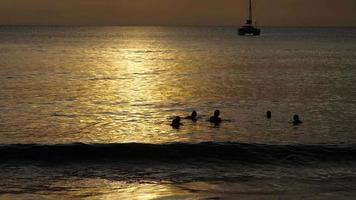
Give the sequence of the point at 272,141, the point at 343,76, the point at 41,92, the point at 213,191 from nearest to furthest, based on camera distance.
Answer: the point at 213,191 < the point at 272,141 < the point at 41,92 < the point at 343,76

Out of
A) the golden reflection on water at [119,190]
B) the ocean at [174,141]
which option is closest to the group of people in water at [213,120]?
the ocean at [174,141]

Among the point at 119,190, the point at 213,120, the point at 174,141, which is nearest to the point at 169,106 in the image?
the point at 213,120

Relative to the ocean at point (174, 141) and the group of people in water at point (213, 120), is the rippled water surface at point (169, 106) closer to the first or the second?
the ocean at point (174, 141)

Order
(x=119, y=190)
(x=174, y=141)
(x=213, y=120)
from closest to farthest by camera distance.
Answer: (x=119, y=190) → (x=174, y=141) → (x=213, y=120)

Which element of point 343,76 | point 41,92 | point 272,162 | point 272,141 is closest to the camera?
point 272,162

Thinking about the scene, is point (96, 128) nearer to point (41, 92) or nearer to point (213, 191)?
point (213, 191)

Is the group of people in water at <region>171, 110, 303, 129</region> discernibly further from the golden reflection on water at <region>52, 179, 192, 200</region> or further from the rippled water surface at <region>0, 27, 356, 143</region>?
the golden reflection on water at <region>52, 179, 192, 200</region>

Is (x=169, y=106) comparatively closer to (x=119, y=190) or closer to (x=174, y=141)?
(x=174, y=141)

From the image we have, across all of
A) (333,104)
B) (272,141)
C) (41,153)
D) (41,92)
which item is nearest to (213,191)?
(41,153)

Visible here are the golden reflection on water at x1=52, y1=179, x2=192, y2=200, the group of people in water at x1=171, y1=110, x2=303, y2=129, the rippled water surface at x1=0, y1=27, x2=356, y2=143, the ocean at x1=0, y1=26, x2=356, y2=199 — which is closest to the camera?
the golden reflection on water at x1=52, y1=179, x2=192, y2=200

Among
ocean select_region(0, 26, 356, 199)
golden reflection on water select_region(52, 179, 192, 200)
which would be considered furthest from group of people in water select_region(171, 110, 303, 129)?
golden reflection on water select_region(52, 179, 192, 200)

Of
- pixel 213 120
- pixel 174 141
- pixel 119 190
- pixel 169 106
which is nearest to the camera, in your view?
pixel 119 190

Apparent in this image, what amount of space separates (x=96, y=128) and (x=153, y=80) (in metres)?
34.3

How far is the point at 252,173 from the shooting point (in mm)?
20891
